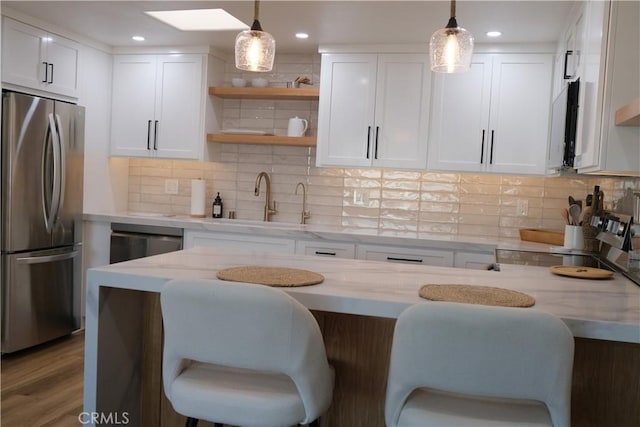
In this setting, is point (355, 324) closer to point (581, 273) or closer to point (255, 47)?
point (581, 273)

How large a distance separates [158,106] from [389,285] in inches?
123

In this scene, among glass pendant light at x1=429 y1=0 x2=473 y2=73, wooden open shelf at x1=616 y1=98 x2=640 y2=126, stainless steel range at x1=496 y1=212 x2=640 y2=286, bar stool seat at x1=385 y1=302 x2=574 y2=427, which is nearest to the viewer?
bar stool seat at x1=385 y1=302 x2=574 y2=427

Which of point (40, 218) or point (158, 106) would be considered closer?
point (40, 218)

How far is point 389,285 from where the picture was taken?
1895mm

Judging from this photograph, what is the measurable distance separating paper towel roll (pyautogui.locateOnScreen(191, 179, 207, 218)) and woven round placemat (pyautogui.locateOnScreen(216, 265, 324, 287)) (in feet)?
8.27

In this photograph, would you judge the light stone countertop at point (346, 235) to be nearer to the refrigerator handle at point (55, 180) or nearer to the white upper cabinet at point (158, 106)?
the refrigerator handle at point (55, 180)

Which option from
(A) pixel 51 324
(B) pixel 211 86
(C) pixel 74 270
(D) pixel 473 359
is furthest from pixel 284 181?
(D) pixel 473 359

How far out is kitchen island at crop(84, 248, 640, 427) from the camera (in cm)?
170

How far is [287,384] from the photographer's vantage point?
1660 millimetres

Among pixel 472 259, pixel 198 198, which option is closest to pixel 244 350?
pixel 472 259

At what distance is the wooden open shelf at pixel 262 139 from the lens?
4.20 meters

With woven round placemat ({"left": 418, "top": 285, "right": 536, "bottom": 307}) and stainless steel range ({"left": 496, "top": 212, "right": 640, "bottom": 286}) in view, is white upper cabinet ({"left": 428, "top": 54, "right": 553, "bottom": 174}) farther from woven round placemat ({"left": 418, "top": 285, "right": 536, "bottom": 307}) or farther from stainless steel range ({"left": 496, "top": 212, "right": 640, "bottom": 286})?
woven round placemat ({"left": 418, "top": 285, "right": 536, "bottom": 307})

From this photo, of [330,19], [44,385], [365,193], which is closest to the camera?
[44,385]

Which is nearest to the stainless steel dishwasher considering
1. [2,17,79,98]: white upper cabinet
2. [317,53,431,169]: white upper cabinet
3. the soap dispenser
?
the soap dispenser
